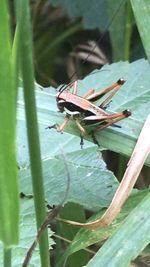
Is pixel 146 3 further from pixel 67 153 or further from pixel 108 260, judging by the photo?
pixel 108 260

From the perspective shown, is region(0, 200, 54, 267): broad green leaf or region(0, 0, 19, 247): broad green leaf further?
region(0, 200, 54, 267): broad green leaf

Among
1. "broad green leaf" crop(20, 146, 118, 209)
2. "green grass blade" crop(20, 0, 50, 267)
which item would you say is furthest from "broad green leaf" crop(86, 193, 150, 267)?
"broad green leaf" crop(20, 146, 118, 209)

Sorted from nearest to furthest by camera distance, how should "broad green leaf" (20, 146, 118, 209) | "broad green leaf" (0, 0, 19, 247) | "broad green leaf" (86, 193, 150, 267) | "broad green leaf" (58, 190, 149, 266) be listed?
"broad green leaf" (0, 0, 19, 247) → "broad green leaf" (86, 193, 150, 267) → "broad green leaf" (58, 190, 149, 266) → "broad green leaf" (20, 146, 118, 209)

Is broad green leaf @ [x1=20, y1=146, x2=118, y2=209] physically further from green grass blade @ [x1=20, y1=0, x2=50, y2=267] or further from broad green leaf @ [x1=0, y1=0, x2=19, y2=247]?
broad green leaf @ [x1=0, y1=0, x2=19, y2=247]

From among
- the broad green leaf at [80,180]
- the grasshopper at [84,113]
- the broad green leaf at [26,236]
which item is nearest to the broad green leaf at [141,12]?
the grasshopper at [84,113]

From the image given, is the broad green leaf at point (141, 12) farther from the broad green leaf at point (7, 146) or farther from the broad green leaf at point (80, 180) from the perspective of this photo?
the broad green leaf at point (7, 146)

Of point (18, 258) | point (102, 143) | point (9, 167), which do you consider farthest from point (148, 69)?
point (9, 167)

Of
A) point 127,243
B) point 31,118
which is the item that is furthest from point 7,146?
point 127,243

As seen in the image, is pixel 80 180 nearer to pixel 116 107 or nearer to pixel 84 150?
pixel 84 150
